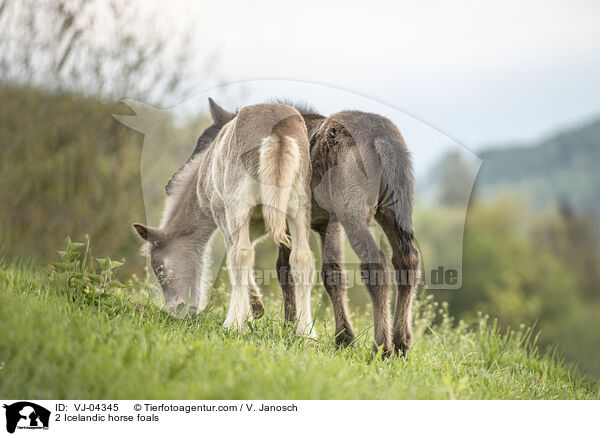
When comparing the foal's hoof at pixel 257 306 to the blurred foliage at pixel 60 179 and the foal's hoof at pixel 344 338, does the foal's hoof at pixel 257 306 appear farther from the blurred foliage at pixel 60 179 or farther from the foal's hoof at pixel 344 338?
the blurred foliage at pixel 60 179

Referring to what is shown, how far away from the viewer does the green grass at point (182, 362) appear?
3.03 meters

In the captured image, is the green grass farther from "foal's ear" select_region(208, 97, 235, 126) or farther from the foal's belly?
A: "foal's ear" select_region(208, 97, 235, 126)

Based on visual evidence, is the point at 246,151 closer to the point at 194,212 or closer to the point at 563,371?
the point at 194,212

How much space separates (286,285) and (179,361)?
182 cm

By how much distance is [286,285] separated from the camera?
4.96 meters

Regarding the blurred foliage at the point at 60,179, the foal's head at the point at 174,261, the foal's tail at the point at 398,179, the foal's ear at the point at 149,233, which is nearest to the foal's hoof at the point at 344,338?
the foal's tail at the point at 398,179

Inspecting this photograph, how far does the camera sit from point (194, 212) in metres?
5.43

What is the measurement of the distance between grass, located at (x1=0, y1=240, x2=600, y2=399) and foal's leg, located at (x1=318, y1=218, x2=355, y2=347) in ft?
0.43

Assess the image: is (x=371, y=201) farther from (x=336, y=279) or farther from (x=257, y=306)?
(x=257, y=306)
